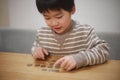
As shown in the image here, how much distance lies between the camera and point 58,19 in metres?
0.51

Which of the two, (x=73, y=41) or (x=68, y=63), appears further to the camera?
(x=73, y=41)

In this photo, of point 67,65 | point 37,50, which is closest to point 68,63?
point 67,65

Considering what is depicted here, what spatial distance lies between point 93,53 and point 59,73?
0.28ft

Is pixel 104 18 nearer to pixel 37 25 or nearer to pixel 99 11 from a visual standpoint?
pixel 99 11

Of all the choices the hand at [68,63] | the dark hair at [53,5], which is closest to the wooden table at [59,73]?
the hand at [68,63]

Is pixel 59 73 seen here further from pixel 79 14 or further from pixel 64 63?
pixel 79 14

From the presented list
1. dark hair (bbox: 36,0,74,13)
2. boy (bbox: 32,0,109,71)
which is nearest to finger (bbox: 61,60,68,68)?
boy (bbox: 32,0,109,71)

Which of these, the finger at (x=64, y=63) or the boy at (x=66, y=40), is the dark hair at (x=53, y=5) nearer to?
the boy at (x=66, y=40)

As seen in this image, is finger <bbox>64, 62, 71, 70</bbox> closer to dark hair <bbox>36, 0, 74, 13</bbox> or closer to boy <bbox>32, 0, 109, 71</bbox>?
boy <bbox>32, 0, 109, 71</bbox>

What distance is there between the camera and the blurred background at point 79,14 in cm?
46

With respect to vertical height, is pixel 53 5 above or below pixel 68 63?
above

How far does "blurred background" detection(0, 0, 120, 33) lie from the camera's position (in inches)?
18.2

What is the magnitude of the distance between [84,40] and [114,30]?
12cm

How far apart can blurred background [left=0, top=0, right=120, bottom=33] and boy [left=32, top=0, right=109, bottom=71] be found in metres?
0.02
